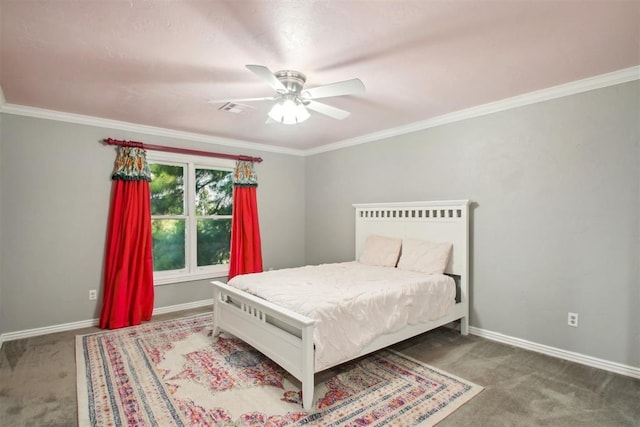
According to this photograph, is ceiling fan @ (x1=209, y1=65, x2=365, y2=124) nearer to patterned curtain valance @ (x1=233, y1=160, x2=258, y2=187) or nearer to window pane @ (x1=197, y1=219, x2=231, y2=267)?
patterned curtain valance @ (x1=233, y1=160, x2=258, y2=187)

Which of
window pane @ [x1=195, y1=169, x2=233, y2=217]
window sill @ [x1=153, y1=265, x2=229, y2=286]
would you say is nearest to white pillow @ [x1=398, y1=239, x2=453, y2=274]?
window sill @ [x1=153, y1=265, x2=229, y2=286]

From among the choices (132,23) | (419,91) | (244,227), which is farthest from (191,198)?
(419,91)

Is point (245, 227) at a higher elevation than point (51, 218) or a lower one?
lower

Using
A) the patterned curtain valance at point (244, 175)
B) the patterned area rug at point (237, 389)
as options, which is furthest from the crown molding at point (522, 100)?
the patterned area rug at point (237, 389)

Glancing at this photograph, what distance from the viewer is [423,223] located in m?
3.82

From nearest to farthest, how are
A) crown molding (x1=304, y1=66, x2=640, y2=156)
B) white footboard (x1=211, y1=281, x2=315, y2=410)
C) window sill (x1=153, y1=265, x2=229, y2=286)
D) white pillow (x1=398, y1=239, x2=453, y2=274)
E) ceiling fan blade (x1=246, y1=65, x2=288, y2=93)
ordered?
ceiling fan blade (x1=246, y1=65, x2=288, y2=93) < white footboard (x1=211, y1=281, x2=315, y2=410) < crown molding (x1=304, y1=66, x2=640, y2=156) < white pillow (x1=398, y1=239, x2=453, y2=274) < window sill (x1=153, y1=265, x2=229, y2=286)

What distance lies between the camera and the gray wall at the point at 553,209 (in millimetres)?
2586

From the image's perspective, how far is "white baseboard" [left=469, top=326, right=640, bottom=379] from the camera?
8.36 ft

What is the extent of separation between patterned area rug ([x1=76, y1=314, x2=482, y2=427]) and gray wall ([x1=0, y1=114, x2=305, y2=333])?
749 mm

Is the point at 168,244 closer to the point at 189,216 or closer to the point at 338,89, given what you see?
the point at 189,216

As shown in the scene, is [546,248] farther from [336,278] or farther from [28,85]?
[28,85]

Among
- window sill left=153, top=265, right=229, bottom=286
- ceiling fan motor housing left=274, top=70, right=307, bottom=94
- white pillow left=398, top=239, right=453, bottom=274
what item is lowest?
window sill left=153, top=265, right=229, bottom=286

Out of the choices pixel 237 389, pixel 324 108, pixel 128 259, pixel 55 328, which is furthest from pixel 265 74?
pixel 55 328

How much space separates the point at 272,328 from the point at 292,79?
1.92 meters
